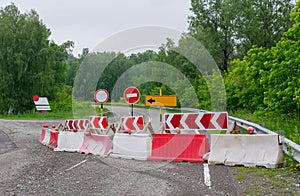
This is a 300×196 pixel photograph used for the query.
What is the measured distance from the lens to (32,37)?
130ft

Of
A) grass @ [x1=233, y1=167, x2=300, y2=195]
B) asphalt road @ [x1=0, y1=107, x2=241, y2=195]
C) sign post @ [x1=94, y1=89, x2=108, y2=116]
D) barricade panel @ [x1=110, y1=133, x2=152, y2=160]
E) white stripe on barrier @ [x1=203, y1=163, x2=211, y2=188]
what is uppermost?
sign post @ [x1=94, y1=89, x2=108, y2=116]

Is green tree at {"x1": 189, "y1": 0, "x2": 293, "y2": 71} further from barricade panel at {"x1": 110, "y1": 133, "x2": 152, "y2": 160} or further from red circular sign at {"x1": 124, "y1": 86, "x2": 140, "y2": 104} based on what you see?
barricade panel at {"x1": 110, "y1": 133, "x2": 152, "y2": 160}

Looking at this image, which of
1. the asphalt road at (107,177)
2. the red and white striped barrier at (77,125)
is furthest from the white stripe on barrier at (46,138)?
the asphalt road at (107,177)

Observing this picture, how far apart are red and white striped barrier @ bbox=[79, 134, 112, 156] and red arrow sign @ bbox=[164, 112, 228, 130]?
5.99ft

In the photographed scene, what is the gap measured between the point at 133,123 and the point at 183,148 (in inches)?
103

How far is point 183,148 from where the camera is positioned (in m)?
8.94

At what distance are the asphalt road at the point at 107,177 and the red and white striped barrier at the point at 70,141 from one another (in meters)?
0.99

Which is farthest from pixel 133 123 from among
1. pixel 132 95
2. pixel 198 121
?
pixel 198 121

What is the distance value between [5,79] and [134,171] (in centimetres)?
3426

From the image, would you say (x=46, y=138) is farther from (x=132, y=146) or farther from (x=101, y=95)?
(x=132, y=146)

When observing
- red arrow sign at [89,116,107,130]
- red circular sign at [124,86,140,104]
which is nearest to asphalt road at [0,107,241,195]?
red arrow sign at [89,116,107,130]

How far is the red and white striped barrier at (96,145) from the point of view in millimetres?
9945

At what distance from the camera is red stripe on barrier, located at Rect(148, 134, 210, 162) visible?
8867mm

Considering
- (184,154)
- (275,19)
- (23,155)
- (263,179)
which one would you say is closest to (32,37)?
(275,19)
